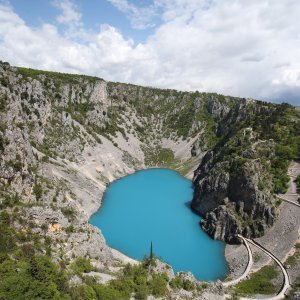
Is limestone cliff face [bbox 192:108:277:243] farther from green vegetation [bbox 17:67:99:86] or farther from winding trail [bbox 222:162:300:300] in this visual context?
green vegetation [bbox 17:67:99:86]

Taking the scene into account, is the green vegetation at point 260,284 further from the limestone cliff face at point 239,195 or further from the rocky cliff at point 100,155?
the rocky cliff at point 100,155

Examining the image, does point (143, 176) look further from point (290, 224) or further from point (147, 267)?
point (147, 267)

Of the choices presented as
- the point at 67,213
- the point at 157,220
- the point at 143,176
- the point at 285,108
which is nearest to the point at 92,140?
the point at 143,176

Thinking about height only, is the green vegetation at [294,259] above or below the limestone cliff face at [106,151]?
below

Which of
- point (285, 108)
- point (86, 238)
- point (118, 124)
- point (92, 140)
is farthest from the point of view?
point (118, 124)

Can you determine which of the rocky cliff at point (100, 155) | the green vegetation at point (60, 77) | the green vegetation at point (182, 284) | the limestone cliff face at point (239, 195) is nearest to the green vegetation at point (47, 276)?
the green vegetation at point (182, 284)

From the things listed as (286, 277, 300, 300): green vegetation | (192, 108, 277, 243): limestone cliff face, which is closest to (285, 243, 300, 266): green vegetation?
(286, 277, 300, 300): green vegetation
